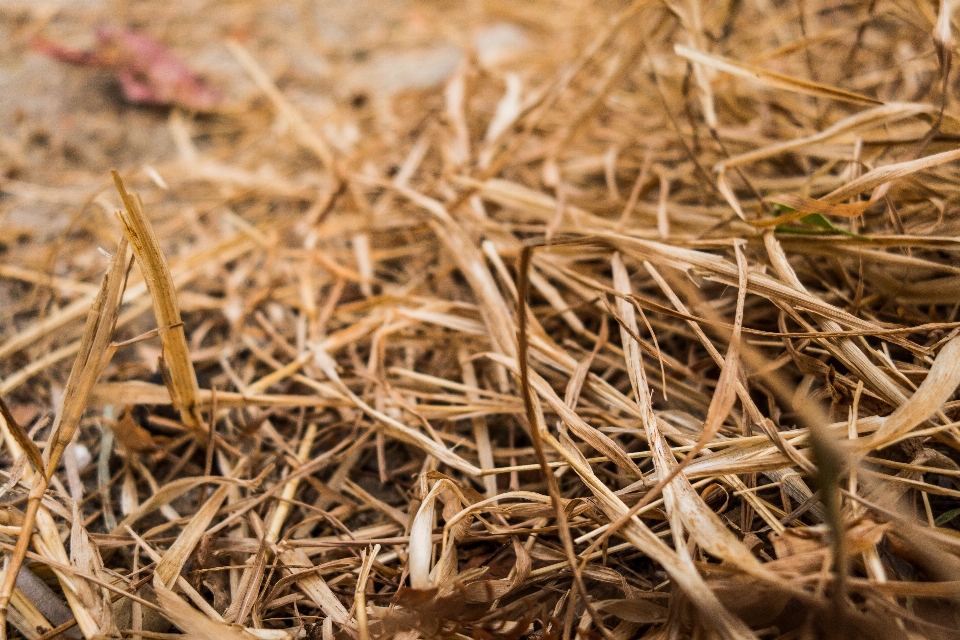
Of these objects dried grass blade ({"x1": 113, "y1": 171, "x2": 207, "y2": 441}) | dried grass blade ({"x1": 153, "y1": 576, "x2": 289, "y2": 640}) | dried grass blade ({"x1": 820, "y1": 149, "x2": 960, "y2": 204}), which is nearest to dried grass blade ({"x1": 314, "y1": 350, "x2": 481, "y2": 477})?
dried grass blade ({"x1": 113, "y1": 171, "x2": 207, "y2": 441})

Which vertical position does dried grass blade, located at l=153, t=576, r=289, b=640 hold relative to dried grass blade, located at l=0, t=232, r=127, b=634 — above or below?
below

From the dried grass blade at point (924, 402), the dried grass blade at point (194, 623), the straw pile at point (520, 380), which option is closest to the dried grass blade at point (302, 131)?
the straw pile at point (520, 380)

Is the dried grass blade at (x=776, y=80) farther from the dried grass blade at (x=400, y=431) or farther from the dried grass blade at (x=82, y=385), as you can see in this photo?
the dried grass blade at (x=82, y=385)

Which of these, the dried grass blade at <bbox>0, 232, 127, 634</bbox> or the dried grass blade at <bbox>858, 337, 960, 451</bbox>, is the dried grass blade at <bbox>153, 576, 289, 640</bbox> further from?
the dried grass blade at <bbox>858, 337, 960, 451</bbox>

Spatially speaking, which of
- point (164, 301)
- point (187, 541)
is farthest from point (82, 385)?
point (187, 541)

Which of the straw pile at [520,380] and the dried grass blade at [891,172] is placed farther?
the dried grass blade at [891,172]

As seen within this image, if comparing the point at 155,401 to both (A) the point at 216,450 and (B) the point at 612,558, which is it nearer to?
(A) the point at 216,450

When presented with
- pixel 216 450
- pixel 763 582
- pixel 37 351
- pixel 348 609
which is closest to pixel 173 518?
pixel 216 450

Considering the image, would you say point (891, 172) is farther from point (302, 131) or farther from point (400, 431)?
point (302, 131)
